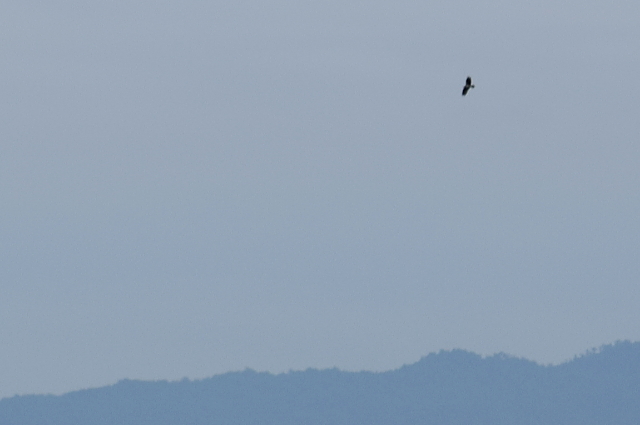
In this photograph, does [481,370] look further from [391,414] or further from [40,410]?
[40,410]

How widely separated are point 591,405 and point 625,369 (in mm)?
12977

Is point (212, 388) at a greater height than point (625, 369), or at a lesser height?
lesser

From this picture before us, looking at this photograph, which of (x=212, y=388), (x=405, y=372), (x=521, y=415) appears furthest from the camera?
(x=405, y=372)

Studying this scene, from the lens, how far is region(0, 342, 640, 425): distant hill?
133 metres

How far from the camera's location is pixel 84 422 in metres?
136

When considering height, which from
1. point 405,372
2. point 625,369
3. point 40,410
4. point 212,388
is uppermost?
point 625,369

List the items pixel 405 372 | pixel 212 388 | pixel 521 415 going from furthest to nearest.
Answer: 1. pixel 405 372
2. pixel 212 388
3. pixel 521 415

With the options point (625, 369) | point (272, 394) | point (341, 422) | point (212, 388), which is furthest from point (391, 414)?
point (625, 369)

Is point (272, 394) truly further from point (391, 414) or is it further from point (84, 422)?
point (84, 422)

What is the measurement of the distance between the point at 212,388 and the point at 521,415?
4422 centimetres

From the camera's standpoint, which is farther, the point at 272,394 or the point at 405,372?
the point at 405,372

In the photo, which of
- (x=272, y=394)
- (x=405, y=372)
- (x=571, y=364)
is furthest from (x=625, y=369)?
(x=272, y=394)

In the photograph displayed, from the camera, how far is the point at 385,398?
142375mm

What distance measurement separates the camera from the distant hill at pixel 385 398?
13325 centimetres
